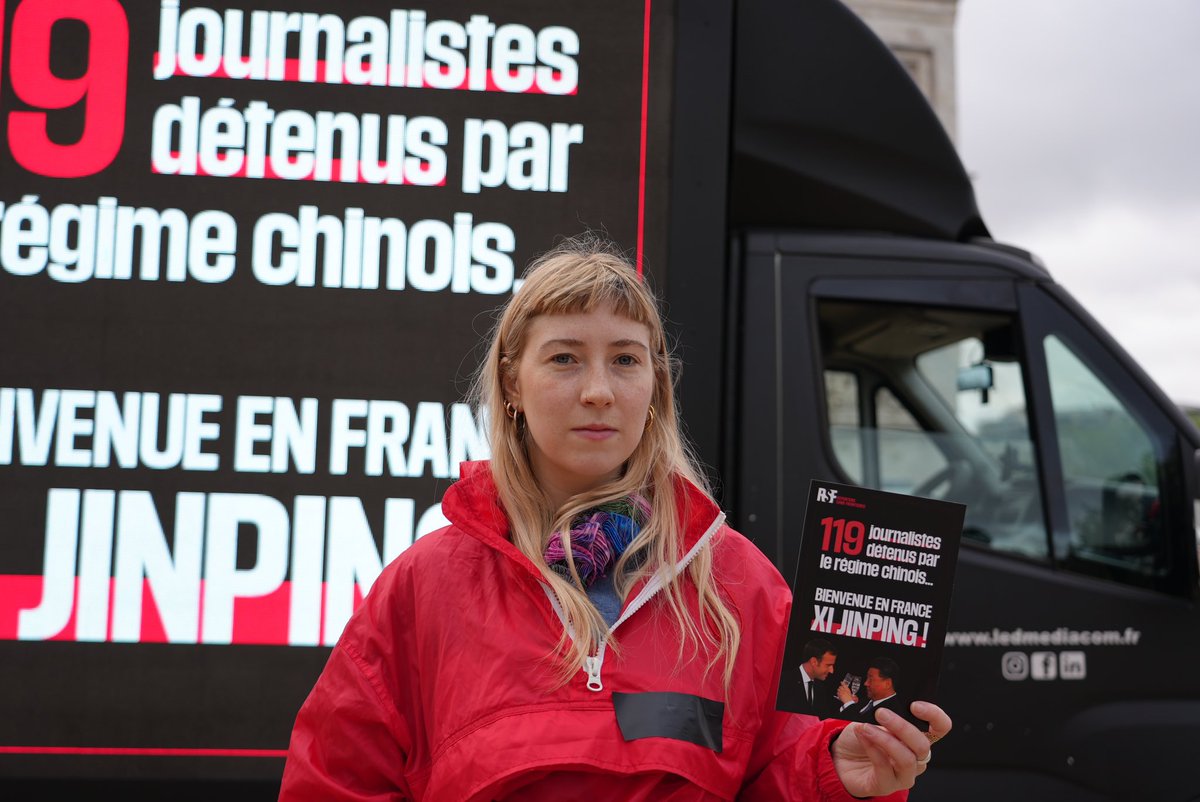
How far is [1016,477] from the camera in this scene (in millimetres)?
3078

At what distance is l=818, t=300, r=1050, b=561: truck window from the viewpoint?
10.1 feet

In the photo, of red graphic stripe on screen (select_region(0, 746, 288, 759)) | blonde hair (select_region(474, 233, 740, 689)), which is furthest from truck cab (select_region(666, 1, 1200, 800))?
red graphic stripe on screen (select_region(0, 746, 288, 759))

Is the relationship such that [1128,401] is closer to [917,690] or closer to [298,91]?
[917,690]

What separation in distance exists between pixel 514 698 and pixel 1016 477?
2.15 metres

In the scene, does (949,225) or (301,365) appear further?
(949,225)

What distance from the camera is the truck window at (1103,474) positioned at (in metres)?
3.01

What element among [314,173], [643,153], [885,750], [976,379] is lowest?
[885,750]

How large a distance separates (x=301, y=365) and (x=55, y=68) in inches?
40.2

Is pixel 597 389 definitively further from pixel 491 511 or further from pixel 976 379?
pixel 976 379

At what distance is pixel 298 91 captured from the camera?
2.74 metres

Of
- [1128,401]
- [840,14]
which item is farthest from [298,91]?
[1128,401]

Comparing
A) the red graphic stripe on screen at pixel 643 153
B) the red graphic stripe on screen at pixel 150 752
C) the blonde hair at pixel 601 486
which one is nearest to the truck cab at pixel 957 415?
the red graphic stripe on screen at pixel 643 153

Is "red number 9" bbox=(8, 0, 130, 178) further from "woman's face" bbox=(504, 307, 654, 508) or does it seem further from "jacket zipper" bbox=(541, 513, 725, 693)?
"jacket zipper" bbox=(541, 513, 725, 693)

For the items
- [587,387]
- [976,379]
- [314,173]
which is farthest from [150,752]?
[976,379]
